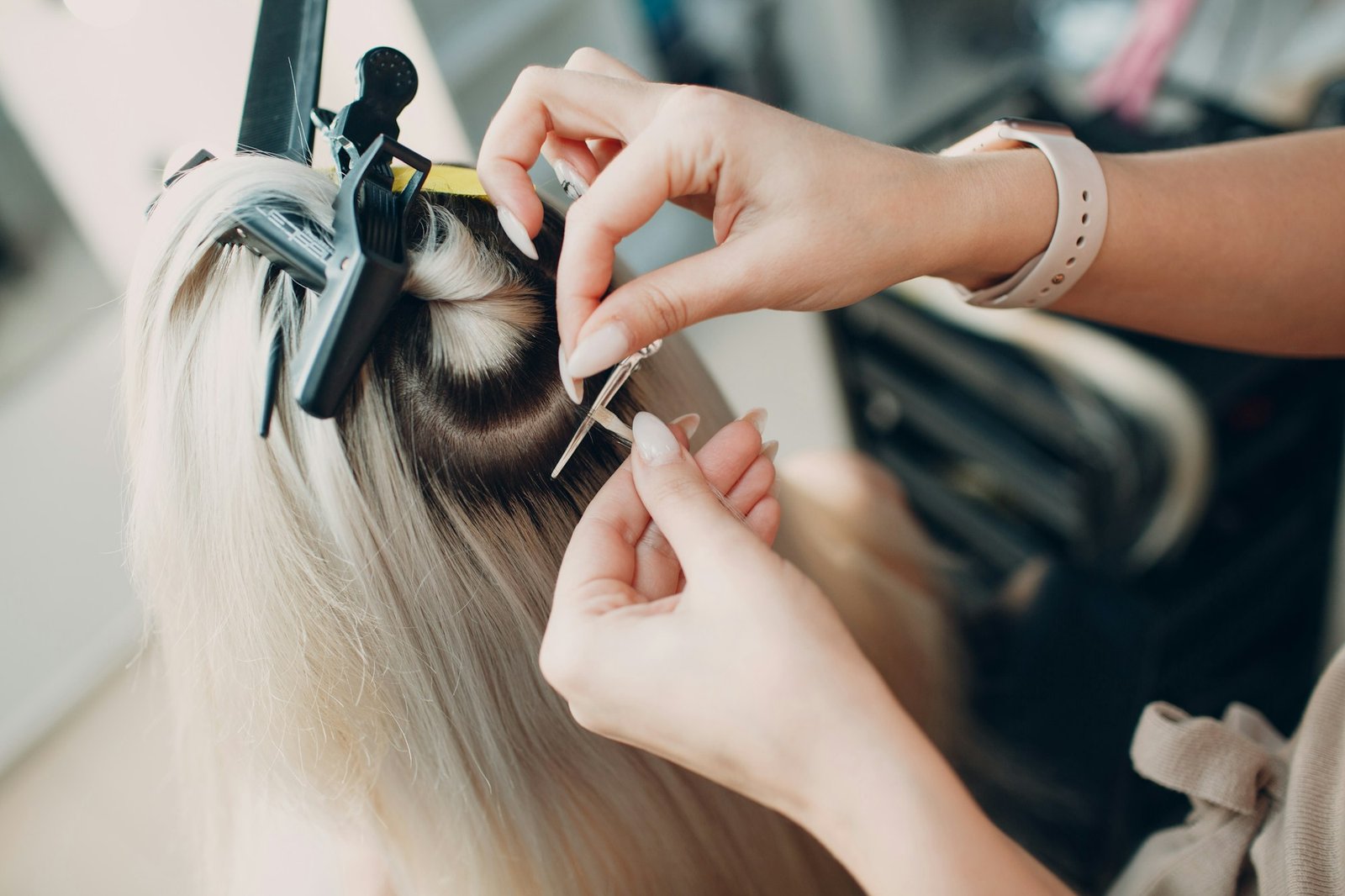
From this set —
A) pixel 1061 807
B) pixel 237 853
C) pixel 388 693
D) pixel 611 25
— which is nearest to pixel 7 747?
pixel 237 853

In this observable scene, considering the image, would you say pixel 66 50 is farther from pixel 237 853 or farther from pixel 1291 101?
pixel 1291 101

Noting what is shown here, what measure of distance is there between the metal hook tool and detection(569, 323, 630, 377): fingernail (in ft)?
0.08

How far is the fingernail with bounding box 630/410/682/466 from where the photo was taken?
1.83 ft

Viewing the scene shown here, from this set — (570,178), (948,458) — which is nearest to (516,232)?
(570,178)

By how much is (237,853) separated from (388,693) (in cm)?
43

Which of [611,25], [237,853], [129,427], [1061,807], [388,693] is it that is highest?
[611,25]

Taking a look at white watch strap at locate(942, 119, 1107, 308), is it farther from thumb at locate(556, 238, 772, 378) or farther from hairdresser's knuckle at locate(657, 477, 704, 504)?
hairdresser's knuckle at locate(657, 477, 704, 504)

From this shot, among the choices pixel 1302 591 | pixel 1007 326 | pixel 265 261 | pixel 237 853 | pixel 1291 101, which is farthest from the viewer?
pixel 1291 101

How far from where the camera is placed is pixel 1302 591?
4.23 ft

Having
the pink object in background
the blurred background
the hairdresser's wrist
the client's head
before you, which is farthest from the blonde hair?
the pink object in background

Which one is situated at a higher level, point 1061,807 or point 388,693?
point 388,693

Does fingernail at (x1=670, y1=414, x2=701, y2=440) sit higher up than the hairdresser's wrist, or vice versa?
the hairdresser's wrist

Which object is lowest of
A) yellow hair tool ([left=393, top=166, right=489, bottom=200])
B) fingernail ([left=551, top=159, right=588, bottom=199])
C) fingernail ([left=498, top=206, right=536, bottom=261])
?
fingernail ([left=498, top=206, right=536, bottom=261])

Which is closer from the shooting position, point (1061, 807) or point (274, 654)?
point (274, 654)
